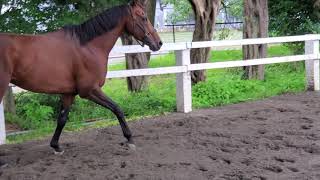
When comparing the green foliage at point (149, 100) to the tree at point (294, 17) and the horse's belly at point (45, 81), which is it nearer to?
the horse's belly at point (45, 81)

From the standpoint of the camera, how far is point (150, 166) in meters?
5.73

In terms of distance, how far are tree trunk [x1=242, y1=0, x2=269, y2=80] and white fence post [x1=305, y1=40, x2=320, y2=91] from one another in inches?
69.0

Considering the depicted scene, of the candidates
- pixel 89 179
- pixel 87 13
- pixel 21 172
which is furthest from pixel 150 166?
pixel 87 13

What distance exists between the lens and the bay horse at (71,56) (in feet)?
20.2

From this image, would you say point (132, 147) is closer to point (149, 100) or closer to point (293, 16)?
point (149, 100)

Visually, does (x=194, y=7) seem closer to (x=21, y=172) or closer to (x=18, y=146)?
(x=18, y=146)

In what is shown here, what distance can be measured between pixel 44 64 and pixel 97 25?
94 cm

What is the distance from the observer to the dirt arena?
17.8 feet

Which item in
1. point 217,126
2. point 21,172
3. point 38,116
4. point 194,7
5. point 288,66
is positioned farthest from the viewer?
point 288,66

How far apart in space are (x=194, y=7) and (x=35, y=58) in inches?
258

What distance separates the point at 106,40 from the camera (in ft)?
22.2

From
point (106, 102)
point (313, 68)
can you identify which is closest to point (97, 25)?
point (106, 102)

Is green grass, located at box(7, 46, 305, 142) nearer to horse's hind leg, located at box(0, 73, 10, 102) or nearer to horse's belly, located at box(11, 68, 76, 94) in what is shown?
horse's belly, located at box(11, 68, 76, 94)

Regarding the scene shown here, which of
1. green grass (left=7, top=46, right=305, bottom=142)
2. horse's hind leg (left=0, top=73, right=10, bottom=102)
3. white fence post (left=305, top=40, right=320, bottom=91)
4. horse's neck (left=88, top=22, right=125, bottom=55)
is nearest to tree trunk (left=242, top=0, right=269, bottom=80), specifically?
green grass (left=7, top=46, right=305, bottom=142)
